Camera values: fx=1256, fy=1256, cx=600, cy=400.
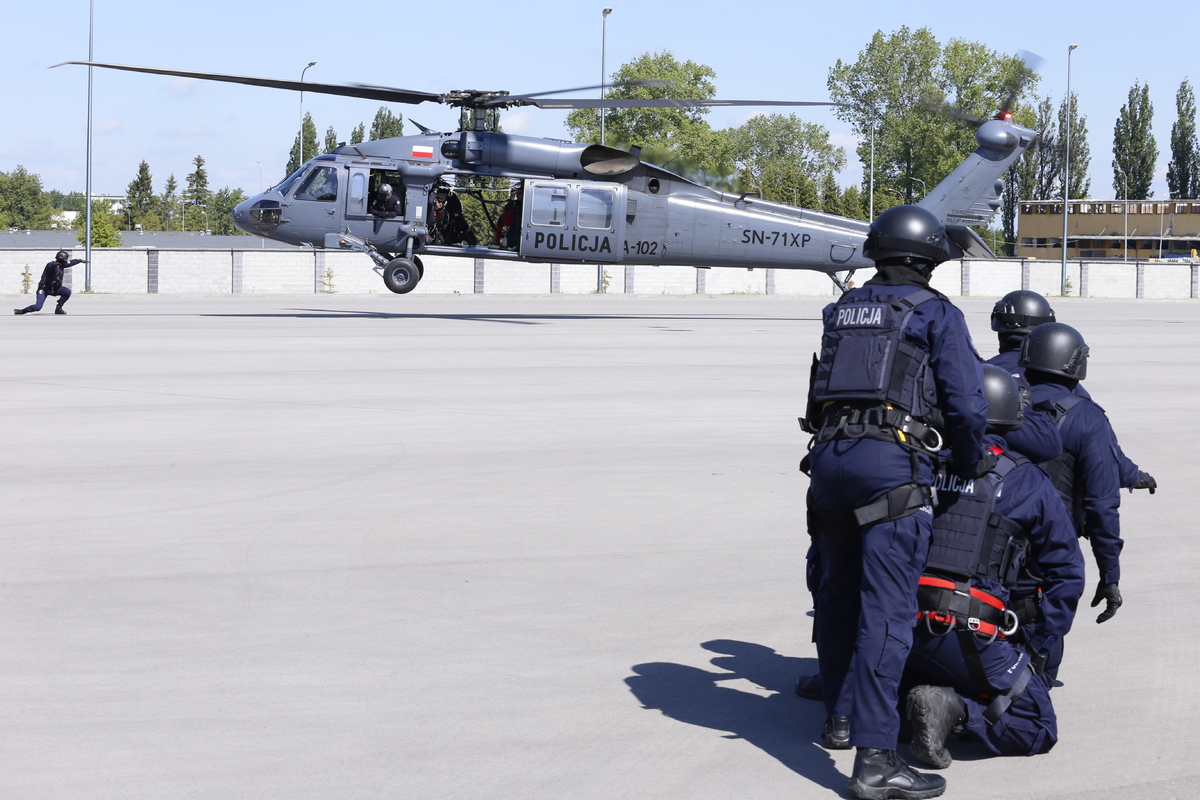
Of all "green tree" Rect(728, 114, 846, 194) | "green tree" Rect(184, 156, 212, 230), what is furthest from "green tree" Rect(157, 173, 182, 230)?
"green tree" Rect(728, 114, 846, 194)

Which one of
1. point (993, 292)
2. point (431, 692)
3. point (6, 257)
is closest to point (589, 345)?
point (431, 692)

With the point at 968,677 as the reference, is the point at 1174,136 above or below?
above

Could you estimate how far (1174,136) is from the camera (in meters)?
127

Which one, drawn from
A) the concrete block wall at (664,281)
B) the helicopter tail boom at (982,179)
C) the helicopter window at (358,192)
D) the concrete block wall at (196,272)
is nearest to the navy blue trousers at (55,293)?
the helicopter window at (358,192)

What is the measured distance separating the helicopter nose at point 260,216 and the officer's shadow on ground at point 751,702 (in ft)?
73.5

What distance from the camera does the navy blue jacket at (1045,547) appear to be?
170 inches

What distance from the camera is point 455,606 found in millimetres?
5996

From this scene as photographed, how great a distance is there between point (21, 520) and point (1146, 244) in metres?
133

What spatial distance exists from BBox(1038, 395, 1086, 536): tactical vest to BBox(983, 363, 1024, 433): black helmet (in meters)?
0.43

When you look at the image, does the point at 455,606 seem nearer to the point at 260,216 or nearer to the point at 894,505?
the point at 894,505

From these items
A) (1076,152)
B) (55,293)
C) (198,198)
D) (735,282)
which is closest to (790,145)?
(1076,152)

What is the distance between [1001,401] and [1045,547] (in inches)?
21.1

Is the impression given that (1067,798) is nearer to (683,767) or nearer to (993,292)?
(683,767)

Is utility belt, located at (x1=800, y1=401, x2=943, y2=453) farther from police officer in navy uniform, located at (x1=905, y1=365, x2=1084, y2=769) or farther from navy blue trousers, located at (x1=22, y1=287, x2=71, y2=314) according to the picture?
navy blue trousers, located at (x1=22, y1=287, x2=71, y2=314)
